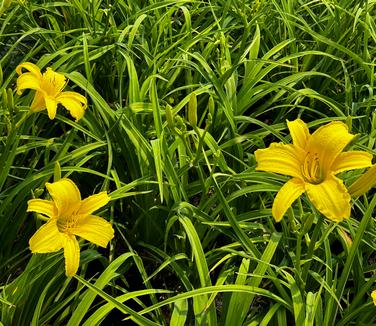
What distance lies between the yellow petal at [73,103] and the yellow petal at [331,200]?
75cm

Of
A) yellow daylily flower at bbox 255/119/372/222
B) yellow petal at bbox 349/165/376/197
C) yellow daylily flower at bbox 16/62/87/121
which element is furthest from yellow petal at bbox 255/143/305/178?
yellow daylily flower at bbox 16/62/87/121

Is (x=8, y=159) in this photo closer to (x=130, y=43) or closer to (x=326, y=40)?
(x=130, y=43)

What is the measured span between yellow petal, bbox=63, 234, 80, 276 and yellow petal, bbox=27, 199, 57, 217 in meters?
0.07

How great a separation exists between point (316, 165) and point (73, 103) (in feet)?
2.42

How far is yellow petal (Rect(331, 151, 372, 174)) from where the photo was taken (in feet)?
4.03

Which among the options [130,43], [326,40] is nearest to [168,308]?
[130,43]

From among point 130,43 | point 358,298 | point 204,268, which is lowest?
point 358,298

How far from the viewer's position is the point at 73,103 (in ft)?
5.53

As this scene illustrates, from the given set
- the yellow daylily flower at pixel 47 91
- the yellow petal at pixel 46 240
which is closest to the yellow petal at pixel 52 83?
the yellow daylily flower at pixel 47 91

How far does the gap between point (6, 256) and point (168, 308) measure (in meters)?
0.52

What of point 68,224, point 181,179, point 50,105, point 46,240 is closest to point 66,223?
point 68,224

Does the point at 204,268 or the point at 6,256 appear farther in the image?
the point at 6,256

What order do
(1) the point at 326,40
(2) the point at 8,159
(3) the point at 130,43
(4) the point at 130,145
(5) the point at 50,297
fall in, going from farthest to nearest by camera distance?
(1) the point at 326,40 < (3) the point at 130,43 < (4) the point at 130,145 < (2) the point at 8,159 < (5) the point at 50,297

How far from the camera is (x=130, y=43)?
7.02 ft
